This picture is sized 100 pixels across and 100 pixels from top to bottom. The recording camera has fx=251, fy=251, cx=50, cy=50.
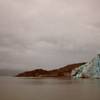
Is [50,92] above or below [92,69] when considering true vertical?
below

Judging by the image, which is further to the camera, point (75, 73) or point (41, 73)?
point (41, 73)

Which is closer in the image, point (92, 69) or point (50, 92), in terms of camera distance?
point (50, 92)

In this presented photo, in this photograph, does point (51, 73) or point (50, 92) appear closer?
point (50, 92)

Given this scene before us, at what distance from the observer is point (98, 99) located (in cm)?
1267

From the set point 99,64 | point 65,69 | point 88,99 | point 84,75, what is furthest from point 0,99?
point 65,69

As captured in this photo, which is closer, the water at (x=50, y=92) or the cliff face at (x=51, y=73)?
the water at (x=50, y=92)

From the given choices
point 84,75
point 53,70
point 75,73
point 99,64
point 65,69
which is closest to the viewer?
point 99,64

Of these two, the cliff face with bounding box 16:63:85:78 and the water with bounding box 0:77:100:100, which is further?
the cliff face with bounding box 16:63:85:78

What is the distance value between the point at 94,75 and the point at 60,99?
3770 cm

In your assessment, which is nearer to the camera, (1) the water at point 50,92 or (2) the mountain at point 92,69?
(1) the water at point 50,92

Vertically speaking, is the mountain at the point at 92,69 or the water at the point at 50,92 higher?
the mountain at the point at 92,69

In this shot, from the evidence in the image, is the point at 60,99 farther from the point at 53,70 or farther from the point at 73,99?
the point at 53,70

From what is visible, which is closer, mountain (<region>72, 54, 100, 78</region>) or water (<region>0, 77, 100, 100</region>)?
water (<region>0, 77, 100, 100</region>)

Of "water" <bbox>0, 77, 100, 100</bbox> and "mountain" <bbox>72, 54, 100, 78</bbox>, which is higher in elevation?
"mountain" <bbox>72, 54, 100, 78</bbox>
